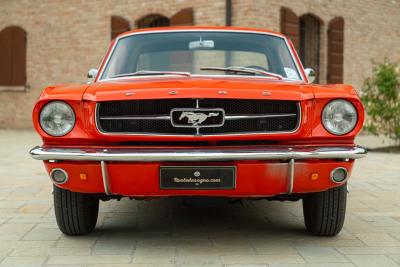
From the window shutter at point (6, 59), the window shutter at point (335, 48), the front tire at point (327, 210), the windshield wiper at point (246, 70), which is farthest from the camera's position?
the window shutter at point (6, 59)

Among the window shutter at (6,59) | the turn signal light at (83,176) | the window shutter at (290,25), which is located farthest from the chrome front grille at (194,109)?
the window shutter at (6,59)

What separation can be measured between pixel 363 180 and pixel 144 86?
4.29 meters

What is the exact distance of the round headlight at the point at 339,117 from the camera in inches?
142

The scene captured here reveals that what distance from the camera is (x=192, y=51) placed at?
4.99m

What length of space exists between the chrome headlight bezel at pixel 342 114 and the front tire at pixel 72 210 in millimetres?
1617

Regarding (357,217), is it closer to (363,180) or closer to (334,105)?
(334,105)

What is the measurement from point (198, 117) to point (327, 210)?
1124mm

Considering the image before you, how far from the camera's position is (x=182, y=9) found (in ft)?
44.9

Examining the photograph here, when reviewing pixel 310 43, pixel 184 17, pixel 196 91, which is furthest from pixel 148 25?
pixel 196 91

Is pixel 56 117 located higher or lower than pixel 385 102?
higher

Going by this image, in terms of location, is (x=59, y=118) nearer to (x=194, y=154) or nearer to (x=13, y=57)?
(x=194, y=154)

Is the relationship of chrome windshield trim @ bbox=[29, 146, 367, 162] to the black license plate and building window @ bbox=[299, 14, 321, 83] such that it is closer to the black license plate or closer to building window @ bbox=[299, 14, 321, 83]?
the black license plate

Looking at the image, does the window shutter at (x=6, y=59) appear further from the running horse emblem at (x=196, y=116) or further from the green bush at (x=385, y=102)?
the running horse emblem at (x=196, y=116)

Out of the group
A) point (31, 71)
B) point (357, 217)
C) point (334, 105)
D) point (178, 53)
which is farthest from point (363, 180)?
point (31, 71)
